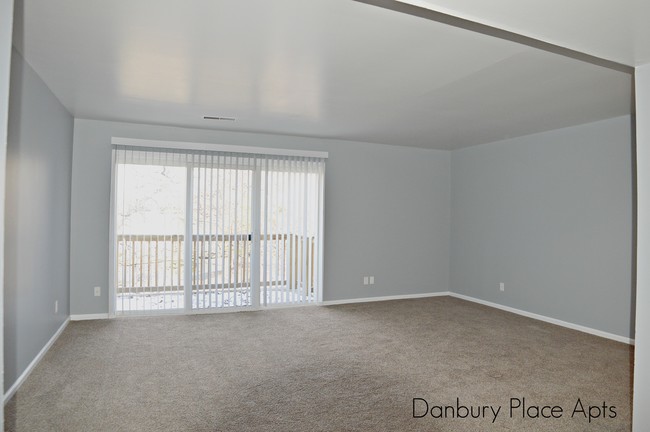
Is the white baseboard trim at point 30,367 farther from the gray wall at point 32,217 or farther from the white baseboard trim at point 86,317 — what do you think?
the white baseboard trim at point 86,317

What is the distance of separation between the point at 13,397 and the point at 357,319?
143 inches

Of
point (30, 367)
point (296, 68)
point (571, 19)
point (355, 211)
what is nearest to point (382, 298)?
point (355, 211)

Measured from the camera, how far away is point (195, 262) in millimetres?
5582

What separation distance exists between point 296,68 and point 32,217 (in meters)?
2.61

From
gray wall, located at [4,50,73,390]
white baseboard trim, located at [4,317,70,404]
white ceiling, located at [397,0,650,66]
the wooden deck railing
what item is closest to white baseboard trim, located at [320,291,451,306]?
the wooden deck railing

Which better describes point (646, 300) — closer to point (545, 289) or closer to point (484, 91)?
point (484, 91)

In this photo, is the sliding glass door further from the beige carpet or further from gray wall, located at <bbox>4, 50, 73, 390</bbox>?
gray wall, located at <bbox>4, 50, 73, 390</bbox>

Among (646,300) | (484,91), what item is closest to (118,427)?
(646,300)

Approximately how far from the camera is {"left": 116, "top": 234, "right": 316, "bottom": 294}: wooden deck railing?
17.9 feet

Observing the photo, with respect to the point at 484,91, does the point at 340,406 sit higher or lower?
lower

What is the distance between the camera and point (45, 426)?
8.55 feet

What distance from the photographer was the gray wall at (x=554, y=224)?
4.73 metres

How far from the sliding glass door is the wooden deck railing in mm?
13

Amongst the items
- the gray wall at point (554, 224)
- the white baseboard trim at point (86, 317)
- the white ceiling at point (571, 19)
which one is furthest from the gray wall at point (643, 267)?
the white baseboard trim at point (86, 317)
